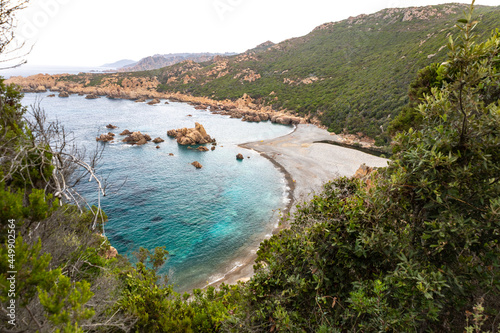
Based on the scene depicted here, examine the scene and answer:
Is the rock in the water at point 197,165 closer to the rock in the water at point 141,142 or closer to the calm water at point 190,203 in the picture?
the calm water at point 190,203

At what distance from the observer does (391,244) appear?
3.92 meters

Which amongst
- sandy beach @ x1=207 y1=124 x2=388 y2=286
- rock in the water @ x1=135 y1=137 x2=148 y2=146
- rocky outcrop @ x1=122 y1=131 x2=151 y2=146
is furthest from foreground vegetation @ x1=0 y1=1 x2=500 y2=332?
rocky outcrop @ x1=122 y1=131 x2=151 y2=146

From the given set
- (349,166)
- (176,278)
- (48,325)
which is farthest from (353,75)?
(48,325)

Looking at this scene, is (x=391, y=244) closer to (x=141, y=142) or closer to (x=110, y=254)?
(x=110, y=254)

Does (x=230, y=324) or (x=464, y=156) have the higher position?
(x=464, y=156)

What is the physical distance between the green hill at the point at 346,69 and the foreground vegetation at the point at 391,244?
48.7 m

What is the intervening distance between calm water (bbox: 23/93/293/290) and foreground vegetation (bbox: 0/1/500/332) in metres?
13.4

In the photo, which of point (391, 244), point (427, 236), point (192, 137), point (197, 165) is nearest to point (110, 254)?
point (391, 244)

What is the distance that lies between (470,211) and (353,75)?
91273 millimetres

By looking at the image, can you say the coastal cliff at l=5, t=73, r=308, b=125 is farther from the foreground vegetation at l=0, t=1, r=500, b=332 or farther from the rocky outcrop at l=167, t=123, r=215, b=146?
the foreground vegetation at l=0, t=1, r=500, b=332

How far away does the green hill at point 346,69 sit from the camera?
54031mm

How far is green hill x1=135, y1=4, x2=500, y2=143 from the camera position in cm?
5403

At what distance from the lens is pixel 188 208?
25.6 m

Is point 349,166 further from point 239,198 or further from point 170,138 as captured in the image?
point 170,138
